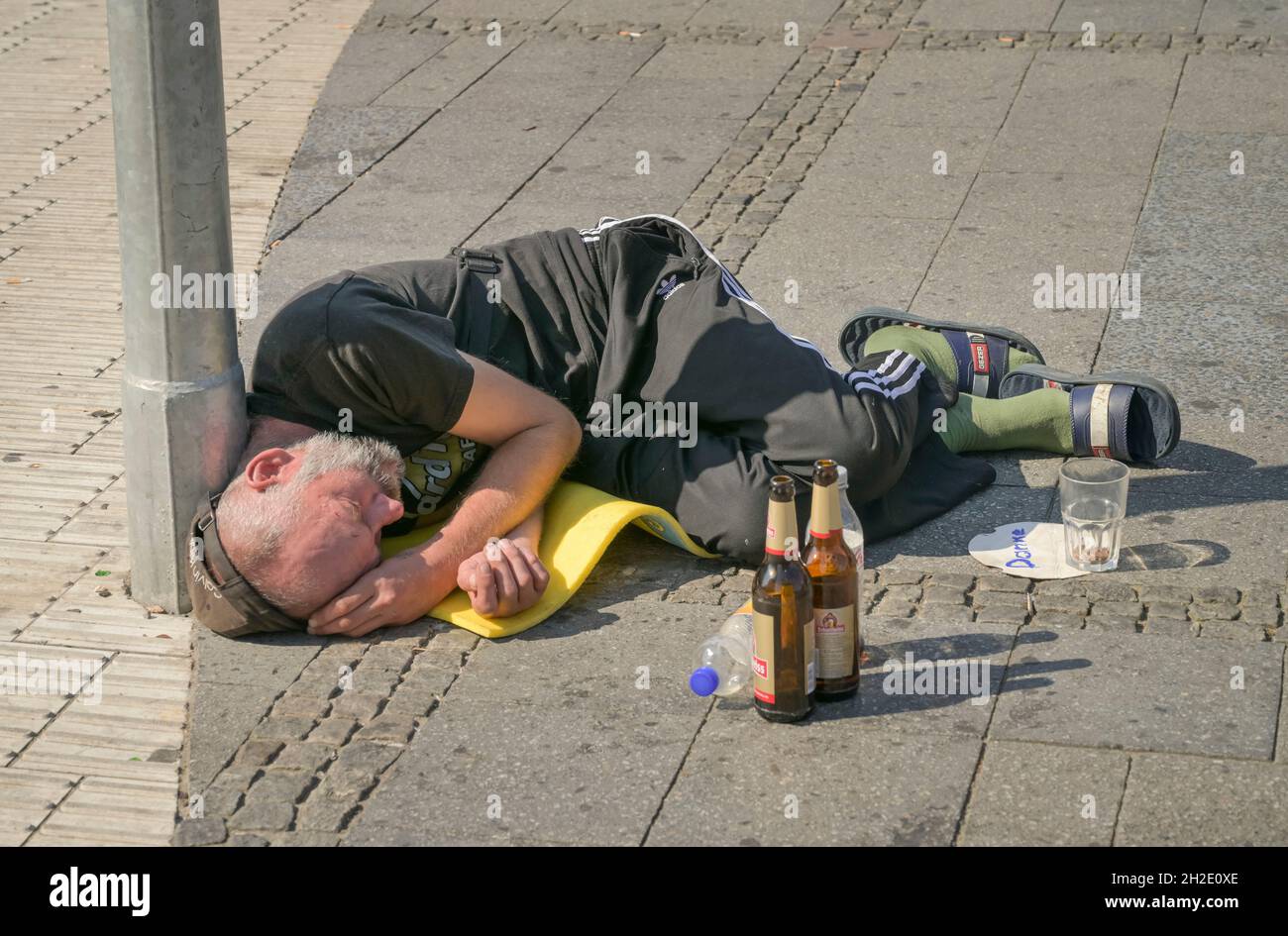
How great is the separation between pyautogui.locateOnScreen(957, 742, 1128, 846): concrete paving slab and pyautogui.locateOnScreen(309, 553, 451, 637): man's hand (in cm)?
149

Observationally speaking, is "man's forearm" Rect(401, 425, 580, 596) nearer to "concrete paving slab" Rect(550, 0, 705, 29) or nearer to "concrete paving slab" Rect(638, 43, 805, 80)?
"concrete paving slab" Rect(638, 43, 805, 80)

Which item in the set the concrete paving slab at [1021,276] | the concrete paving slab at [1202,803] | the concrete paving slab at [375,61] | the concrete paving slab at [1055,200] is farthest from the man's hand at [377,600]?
the concrete paving slab at [375,61]

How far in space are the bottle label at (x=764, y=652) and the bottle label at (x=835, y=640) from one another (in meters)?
0.13

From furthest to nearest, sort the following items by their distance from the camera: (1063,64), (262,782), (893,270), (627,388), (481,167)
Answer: (1063,64), (481,167), (893,270), (627,388), (262,782)

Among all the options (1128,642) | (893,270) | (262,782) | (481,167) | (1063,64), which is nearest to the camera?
(262,782)

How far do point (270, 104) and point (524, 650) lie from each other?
17.3ft

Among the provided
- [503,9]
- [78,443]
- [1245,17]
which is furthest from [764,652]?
[503,9]

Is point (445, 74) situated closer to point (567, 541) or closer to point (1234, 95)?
point (1234, 95)

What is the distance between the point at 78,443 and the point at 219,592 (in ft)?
5.05

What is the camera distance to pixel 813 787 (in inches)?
134
